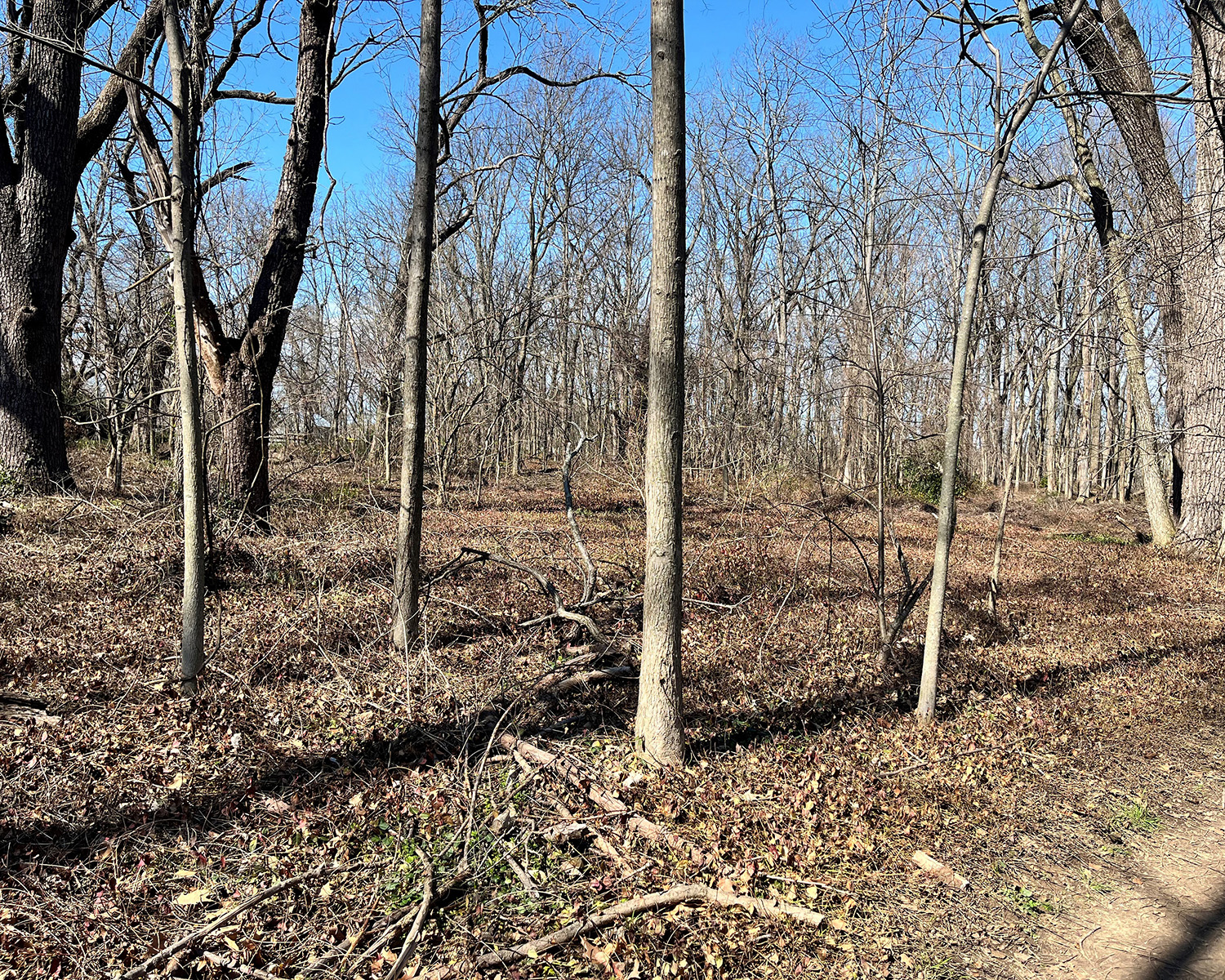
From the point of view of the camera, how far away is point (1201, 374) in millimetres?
12680


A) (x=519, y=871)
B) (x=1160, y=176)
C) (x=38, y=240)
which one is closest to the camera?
(x=519, y=871)

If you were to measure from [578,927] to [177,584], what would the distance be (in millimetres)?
5851

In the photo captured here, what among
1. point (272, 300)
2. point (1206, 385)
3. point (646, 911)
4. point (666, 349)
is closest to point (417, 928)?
point (646, 911)

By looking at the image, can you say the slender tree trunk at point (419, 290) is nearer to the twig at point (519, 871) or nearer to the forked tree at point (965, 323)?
the twig at point (519, 871)

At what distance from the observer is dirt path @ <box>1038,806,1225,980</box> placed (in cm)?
320

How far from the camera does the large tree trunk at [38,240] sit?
1061 cm

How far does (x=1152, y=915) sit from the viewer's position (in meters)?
3.57

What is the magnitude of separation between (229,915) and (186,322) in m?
3.50

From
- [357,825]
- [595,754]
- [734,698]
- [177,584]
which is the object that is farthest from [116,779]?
[734,698]

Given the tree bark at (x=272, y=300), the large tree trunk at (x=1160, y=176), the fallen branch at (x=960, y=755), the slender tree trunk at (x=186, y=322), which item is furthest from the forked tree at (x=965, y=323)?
the tree bark at (x=272, y=300)

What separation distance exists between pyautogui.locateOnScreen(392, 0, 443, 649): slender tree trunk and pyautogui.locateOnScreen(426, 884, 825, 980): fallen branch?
10.7ft

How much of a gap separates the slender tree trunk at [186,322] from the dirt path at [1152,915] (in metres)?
5.03

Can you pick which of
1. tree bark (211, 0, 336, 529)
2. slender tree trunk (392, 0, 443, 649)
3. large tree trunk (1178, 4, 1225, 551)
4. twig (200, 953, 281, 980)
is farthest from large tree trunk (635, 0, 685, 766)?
large tree trunk (1178, 4, 1225, 551)

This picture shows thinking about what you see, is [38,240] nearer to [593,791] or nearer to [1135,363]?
[593,791]
